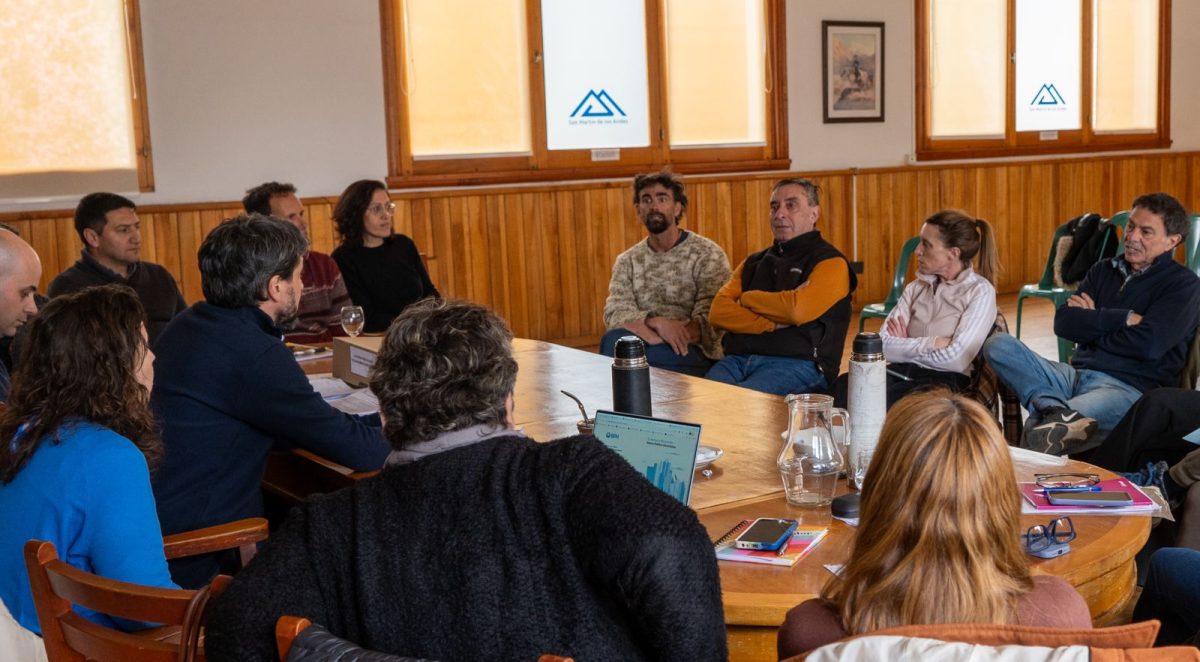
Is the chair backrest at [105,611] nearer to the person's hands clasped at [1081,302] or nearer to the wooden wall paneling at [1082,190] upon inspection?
the person's hands clasped at [1081,302]

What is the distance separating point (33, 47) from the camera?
653 centimetres

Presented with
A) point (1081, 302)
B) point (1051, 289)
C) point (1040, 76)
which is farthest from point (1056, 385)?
point (1040, 76)

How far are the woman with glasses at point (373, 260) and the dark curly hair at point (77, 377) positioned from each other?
3.16 meters

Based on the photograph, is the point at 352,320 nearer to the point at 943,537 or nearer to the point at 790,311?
the point at 790,311

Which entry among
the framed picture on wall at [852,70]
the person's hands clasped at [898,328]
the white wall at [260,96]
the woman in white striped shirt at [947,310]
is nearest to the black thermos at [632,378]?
the woman in white striped shirt at [947,310]

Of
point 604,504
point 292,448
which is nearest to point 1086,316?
point 292,448

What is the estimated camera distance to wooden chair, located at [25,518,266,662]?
64.6 inches

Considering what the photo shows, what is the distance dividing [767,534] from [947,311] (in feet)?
8.25

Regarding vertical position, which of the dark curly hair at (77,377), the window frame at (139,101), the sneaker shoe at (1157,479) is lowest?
the sneaker shoe at (1157,479)

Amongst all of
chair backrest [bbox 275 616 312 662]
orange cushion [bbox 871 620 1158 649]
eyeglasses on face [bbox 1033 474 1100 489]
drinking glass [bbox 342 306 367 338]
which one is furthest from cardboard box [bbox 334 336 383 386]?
orange cushion [bbox 871 620 1158 649]

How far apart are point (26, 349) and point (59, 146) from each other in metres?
4.95

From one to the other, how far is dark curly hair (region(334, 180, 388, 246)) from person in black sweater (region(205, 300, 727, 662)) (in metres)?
4.03

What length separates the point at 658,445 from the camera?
2240mm

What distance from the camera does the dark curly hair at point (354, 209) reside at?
5.45m
